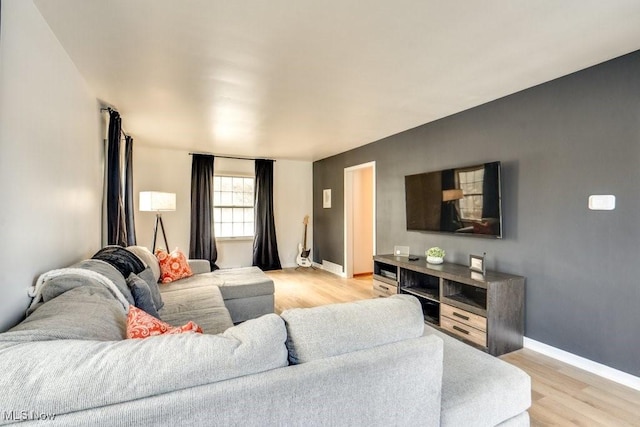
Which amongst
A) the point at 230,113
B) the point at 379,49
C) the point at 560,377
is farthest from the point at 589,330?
the point at 230,113

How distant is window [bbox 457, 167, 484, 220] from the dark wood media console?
0.58m

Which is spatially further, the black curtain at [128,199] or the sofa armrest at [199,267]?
the black curtain at [128,199]

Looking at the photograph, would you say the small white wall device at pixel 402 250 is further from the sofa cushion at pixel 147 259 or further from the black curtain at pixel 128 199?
the black curtain at pixel 128 199

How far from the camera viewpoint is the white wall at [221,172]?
206 inches

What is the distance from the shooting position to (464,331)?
2756 millimetres

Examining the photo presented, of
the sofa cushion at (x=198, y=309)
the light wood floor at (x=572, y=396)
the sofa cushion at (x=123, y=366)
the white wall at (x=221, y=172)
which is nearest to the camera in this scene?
the sofa cushion at (x=123, y=366)

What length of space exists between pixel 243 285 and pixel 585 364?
120 inches

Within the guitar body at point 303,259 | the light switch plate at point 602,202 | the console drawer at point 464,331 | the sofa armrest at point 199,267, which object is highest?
the light switch plate at point 602,202

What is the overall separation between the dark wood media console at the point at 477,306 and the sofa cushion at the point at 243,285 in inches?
64.0

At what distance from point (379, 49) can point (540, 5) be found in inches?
35.4

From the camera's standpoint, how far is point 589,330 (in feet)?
7.59

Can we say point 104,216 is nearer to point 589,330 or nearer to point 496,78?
point 496,78

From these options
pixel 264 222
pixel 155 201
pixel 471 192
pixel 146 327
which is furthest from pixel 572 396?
pixel 264 222

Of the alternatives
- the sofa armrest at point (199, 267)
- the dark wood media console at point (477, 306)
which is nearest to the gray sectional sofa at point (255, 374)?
the dark wood media console at point (477, 306)
